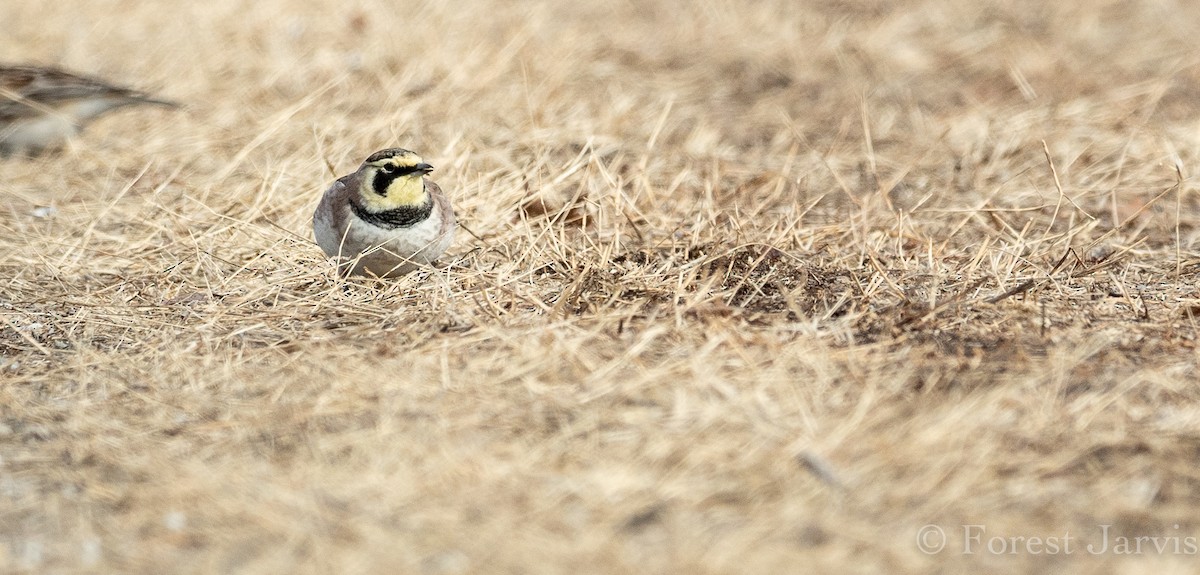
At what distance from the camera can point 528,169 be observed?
21.6 ft

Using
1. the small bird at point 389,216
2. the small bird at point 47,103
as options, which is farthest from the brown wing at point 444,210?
the small bird at point 47,103

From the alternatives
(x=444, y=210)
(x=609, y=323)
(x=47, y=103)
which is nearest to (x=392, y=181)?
(x=444, y=210)

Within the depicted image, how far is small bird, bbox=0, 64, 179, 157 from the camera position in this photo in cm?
762

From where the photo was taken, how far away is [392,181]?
512cm

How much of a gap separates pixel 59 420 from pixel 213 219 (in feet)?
7.30

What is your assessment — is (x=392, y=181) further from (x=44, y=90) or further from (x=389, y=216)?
(x=44, y=90)

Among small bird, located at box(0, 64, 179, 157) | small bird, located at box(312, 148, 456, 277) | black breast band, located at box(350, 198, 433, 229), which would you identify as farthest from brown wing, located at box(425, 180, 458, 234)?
small bird, located at box(0, 64, 179, 157)

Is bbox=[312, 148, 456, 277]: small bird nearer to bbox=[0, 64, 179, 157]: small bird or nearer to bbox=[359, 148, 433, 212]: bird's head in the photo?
bbox=[359, 148, 433, 212]: bird's head

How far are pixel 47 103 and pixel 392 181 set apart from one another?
3.67 m

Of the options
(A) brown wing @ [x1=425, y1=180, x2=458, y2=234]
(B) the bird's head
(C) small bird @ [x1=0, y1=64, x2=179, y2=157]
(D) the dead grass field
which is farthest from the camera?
(C) small bird @ [x1=0, y1=64, x2=179, y2=157]

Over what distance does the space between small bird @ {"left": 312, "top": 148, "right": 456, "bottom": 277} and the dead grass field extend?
153 millimetres

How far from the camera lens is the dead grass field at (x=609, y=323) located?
11.3 feet

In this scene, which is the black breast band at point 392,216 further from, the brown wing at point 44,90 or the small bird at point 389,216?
the brown wing at point 44,90

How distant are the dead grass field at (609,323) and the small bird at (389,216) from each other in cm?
15
